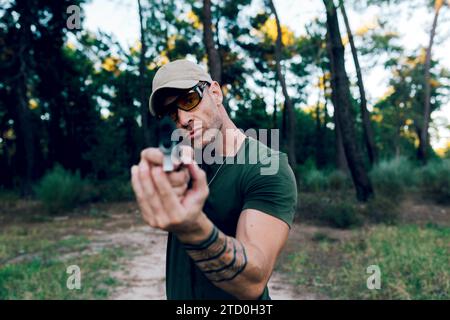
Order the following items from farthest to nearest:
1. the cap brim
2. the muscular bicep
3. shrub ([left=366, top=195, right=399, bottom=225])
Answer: shrub ([left=366, top=195, right=399, bottom=225]) < the cap brim < the muscular bicep

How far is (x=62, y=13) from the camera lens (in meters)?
19.5

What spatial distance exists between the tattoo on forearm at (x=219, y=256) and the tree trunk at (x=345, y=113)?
40.8 ft

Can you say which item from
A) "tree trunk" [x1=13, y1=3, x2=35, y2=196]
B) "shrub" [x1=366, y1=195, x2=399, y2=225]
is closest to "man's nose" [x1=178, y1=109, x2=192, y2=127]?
"shrub" [x1=366, y1=195, x2=399, y2=225]

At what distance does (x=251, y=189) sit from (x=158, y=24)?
25219mm

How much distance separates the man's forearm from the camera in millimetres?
1183

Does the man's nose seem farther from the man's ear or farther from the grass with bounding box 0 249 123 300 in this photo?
the grass with bounding box 0 249 123 300

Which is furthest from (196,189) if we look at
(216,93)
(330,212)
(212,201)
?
(330,212)

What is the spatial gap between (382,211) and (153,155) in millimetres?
11641

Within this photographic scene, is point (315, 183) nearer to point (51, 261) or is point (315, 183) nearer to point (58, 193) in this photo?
point (58, 193)

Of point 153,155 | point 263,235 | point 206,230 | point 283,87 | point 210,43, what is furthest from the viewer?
point 283,87

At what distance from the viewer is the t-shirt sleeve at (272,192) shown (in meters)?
1.54

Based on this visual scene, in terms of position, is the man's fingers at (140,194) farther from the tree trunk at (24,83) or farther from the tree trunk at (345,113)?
the tree trunk at (24,83)

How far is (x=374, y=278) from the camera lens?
6477 millimetres
